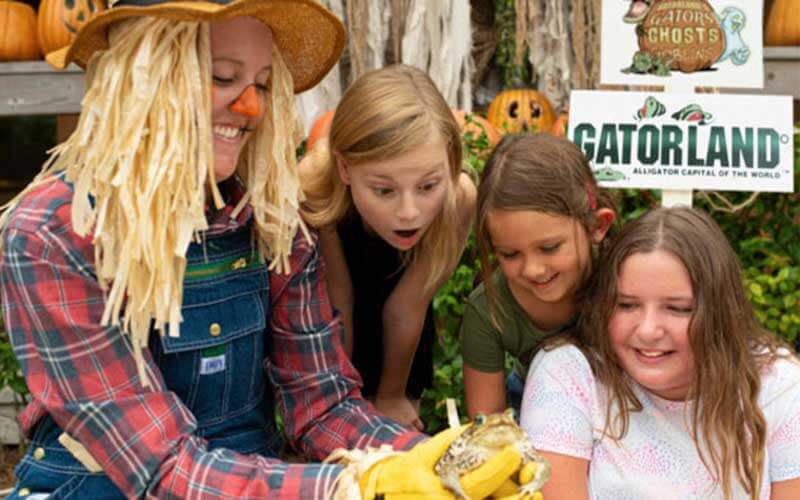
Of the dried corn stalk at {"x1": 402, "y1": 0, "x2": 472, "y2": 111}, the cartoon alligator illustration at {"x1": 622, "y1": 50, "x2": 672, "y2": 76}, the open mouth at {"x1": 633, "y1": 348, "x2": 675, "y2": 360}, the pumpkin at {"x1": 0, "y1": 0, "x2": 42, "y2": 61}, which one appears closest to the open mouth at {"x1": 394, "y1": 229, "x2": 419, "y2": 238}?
the open mouth at {"x1": 633, "y1": 348, "x2": 675, "y2": 360}

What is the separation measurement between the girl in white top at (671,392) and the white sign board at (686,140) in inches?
29.3

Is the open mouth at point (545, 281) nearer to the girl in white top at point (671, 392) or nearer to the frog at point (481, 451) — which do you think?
the girl in white top at point (671, 392)

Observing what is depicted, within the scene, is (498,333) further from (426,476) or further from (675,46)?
(675,46)

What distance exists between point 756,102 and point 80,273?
200cm

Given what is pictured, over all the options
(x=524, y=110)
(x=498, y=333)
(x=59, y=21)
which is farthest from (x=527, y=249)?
(x=59, y=21)

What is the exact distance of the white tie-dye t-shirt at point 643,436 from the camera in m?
2.14

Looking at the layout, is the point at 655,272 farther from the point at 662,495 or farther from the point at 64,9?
the point at 64,9

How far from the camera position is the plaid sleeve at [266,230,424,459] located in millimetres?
2080

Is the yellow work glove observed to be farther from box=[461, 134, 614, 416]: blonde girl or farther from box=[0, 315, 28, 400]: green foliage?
box=[0, 315, 28, 400]: green foliage

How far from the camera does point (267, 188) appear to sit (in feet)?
6.32

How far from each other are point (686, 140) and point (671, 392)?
1.00 metres

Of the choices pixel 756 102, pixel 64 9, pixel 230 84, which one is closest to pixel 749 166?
pixel 756 102

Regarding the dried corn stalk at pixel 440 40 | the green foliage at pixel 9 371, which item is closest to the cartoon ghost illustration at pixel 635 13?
the dried corn stalk at pixel 440 40

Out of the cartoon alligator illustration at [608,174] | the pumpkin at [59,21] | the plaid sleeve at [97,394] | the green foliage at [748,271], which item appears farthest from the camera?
the pumpkin at [59,21]
